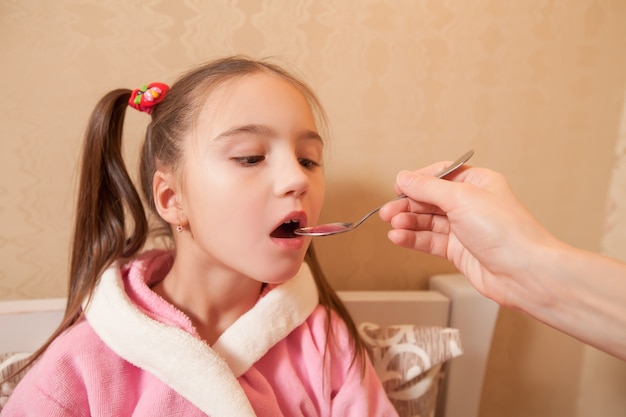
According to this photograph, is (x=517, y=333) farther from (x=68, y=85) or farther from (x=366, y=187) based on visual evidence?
(x=68, y=85)

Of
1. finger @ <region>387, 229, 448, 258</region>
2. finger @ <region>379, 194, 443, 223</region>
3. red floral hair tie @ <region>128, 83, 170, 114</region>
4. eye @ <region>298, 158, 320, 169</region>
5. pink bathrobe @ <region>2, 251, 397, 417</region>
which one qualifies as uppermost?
red floral hair tie @ <region>128, 83, 170, 114</region>

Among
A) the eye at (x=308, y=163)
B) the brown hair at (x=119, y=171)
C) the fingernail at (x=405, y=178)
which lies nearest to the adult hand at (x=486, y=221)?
the fingernail at (x=405, y=178)

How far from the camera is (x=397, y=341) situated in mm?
940

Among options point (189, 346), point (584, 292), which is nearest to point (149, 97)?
point (189, 346)

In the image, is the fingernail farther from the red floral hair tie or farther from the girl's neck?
the red floral hair tie

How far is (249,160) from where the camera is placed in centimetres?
68

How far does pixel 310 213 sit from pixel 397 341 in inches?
15.7

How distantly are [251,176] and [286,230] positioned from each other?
0.13 meters

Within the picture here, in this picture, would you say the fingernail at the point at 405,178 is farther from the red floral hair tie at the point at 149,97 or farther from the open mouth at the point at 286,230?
the red floral hair tie at the point at 149,97

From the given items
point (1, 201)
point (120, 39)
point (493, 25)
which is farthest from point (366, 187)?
point (1, 201)

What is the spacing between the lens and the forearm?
0.58m

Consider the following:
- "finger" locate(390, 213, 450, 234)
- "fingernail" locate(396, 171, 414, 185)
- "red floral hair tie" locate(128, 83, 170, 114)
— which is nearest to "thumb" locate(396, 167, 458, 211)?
"fingernail" locate(396, 171, 414, 185)

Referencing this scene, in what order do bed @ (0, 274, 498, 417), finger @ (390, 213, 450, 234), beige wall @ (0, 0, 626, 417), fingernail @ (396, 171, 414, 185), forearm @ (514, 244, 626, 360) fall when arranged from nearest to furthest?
forearm @ (514, 244, 626, 360) < fingernail @ (396, 171, 414, 185) < finger @ (390, 213, 450, 234) < beige wall @ (0, 0, 626, 417) < bed @ (0, 274, 498, 417)

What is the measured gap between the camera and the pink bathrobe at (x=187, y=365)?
0.68 m
